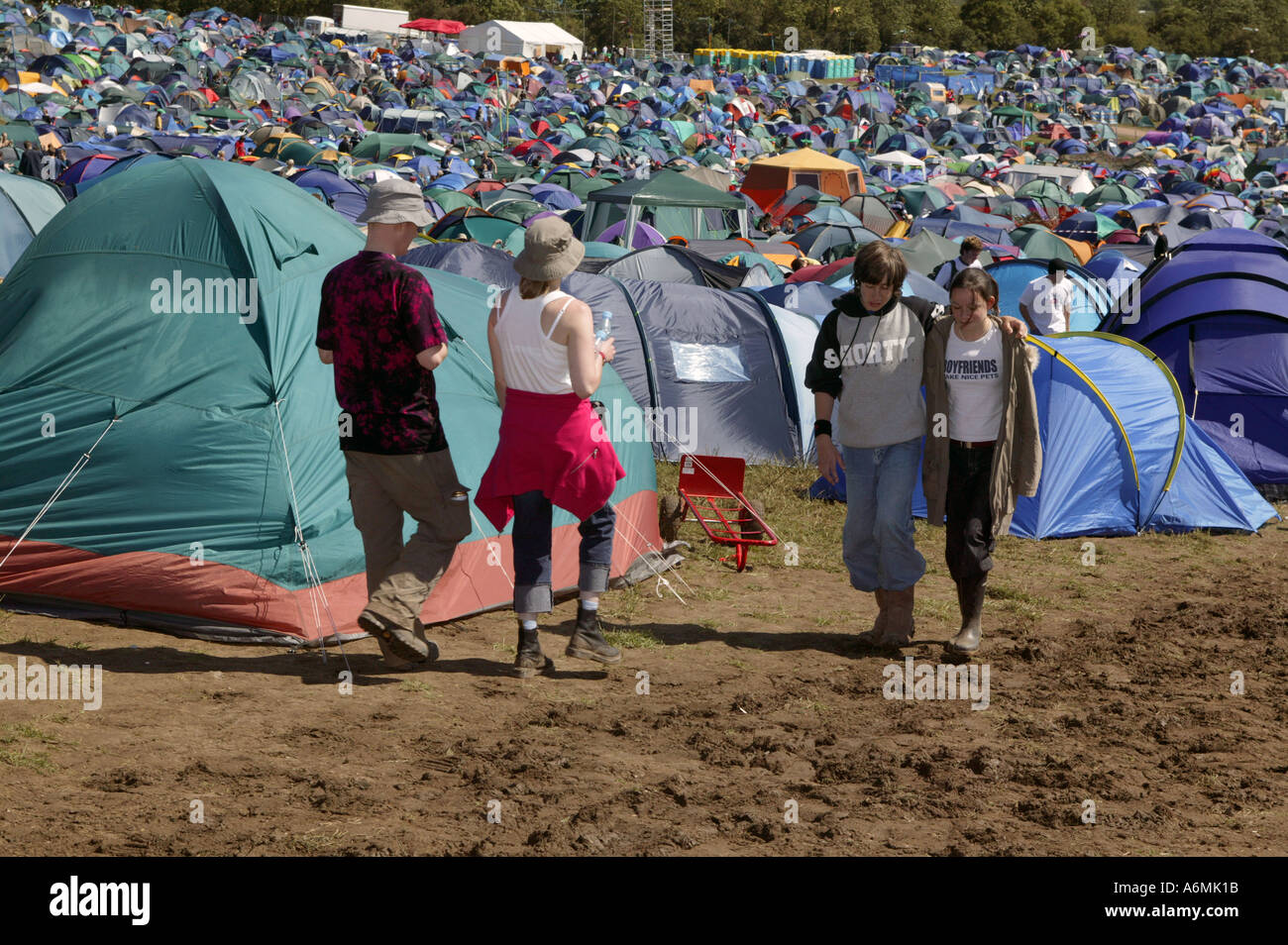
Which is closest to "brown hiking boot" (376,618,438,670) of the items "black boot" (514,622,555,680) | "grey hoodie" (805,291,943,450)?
"black boot" (514,622,555,680)

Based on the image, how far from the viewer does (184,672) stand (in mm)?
5531

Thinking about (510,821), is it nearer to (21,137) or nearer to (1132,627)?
(1132,627)

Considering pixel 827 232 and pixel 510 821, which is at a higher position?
pixel 827 232

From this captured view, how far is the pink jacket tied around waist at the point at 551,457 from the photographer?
546cm

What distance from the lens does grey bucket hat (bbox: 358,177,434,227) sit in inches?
213

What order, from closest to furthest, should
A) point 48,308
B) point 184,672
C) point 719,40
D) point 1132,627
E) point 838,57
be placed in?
1. point 184,672
2. point 48,308
3. point 1132,627
4. point 838,57
5. point 719,40

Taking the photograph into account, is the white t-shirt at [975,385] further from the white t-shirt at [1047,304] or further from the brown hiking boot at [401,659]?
the white t-shirt at [1047,304]

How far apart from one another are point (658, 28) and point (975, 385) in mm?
98492

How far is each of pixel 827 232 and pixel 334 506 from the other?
2033 cm

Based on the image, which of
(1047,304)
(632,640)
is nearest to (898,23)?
(1047,304)

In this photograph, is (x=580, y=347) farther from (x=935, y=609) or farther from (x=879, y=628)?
(x=935, y=609)

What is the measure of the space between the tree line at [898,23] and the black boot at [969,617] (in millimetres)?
97139

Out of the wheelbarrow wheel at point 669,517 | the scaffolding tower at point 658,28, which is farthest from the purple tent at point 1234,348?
the scaffolding tower at point 658,28

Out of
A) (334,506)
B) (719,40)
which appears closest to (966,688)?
(334,506)
